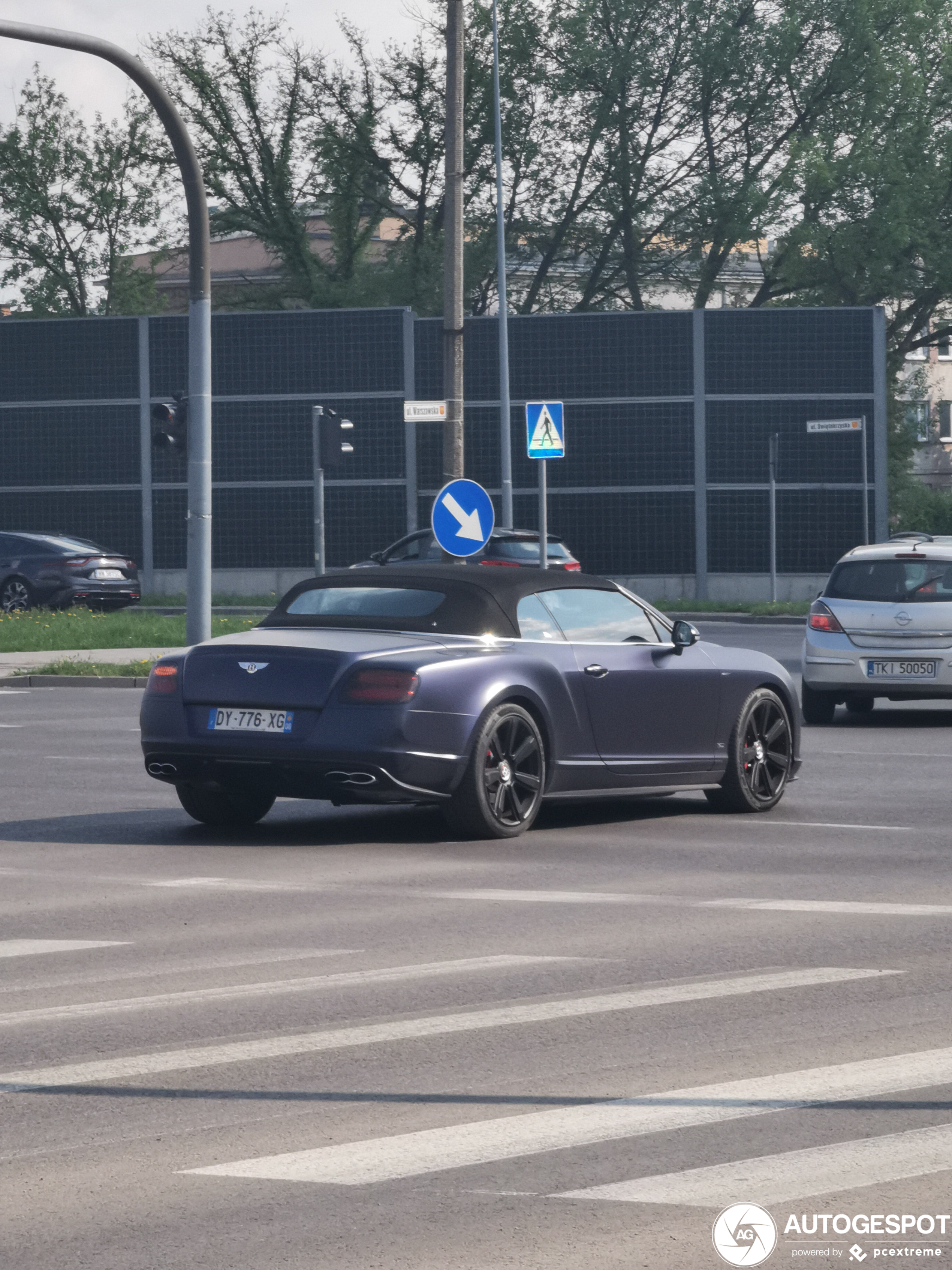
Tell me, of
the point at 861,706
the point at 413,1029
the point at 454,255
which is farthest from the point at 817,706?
the point at 413,1029

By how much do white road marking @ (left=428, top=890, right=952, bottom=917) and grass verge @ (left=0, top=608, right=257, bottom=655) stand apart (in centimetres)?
1857

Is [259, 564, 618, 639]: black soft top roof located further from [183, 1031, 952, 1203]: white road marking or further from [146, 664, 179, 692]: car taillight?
[183, 1031, 952, 1203]: white road marking

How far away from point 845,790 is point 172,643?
1571cm

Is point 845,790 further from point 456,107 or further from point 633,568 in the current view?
point 633,568

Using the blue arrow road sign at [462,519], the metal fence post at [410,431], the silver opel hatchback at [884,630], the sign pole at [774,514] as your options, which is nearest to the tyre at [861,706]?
the silver opel hatchback at [884,630]

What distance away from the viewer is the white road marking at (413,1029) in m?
5.95

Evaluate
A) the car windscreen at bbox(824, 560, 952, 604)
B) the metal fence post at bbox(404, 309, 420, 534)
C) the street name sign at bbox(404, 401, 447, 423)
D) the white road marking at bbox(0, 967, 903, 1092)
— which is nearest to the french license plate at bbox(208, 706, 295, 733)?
the white road marking at bbox(0, 967, 903, 1092)

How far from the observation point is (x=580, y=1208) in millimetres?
4559

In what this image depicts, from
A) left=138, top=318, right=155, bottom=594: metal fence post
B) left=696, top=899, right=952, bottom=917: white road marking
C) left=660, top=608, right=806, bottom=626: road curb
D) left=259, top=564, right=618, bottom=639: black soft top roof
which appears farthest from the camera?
left=138, top=318, right=155, bottom=594: metal fence post

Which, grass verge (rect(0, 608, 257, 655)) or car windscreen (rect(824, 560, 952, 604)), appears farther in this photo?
grass verge (rect(0, 608, 257, 655))

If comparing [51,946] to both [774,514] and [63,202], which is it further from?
[63,202]

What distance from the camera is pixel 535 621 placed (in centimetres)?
1204

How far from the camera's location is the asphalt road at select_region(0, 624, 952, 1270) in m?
4.49

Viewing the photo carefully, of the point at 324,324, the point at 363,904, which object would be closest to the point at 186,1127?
the point at 363,904
